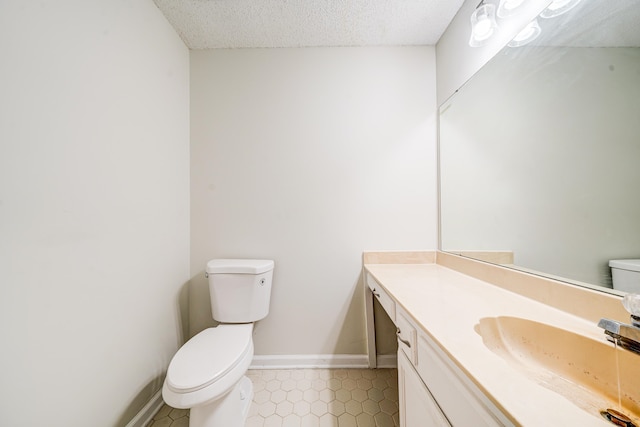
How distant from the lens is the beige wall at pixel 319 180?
1.51m

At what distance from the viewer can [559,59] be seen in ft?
2.47

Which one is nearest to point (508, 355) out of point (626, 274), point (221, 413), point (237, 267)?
point (626, 274)

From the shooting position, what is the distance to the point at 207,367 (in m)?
0.93

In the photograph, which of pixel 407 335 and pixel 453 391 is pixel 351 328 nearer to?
pixel 407 335

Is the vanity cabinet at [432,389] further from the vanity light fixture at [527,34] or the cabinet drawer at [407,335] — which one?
the vanity light fixture at [527,34]

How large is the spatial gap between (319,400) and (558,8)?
198 centimetres

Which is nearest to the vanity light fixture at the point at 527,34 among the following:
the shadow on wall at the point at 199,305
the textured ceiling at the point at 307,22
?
the textured ceiling at the point at 307,22

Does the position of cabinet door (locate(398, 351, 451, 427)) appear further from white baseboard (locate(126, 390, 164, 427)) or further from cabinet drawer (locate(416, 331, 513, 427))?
white baseboard (locate(126, 390, 164, 427))

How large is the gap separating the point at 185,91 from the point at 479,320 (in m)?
1.99

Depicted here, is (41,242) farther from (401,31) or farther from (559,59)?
(401,31)

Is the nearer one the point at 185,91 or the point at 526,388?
the point at 526,388

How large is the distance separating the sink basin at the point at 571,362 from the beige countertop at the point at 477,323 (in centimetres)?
3

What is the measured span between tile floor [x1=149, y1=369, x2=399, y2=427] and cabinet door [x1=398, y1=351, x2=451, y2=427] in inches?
15.7

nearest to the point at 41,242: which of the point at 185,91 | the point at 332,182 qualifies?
the point at 185,91
